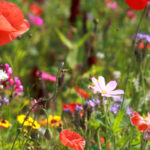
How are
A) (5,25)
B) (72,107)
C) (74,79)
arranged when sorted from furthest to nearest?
(74,79), (72,107), (5,25)

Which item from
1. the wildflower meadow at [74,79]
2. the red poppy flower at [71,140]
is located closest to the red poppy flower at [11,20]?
the wildflower meadow at [74,79]

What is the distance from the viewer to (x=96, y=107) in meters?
0.81

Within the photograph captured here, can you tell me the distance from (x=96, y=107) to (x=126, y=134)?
14 centimetres

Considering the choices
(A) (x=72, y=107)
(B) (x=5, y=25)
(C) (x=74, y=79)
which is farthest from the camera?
(C) (x=74, y=79)

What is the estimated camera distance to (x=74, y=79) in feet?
4.99

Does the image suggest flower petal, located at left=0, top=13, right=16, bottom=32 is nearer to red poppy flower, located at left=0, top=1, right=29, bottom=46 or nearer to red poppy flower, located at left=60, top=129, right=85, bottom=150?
red poppy flower, located at left=0, top=1, right=29, bottom=46

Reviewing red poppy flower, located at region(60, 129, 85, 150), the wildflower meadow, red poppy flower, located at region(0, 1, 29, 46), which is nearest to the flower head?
the wildflower meadow

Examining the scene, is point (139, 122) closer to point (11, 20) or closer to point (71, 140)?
point (71, 140)

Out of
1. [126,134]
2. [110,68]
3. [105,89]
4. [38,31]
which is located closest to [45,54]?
[38,31]

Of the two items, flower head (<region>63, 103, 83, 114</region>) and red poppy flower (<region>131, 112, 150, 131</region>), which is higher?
flower head (<region>63, 103, 83, 114</region>)

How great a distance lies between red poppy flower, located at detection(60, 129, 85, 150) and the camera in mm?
584

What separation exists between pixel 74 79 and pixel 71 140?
913 mm

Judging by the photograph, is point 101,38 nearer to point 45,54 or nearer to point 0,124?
point 45,54

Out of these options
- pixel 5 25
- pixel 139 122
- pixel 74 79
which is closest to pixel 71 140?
pixel 139 122
